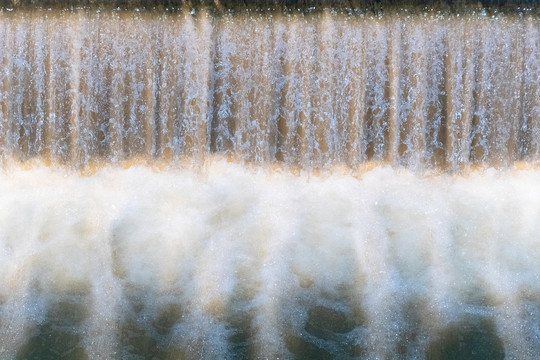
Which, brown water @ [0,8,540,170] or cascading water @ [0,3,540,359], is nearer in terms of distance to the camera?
cascading water @ [0,3,540,359]

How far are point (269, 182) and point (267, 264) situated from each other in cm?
71

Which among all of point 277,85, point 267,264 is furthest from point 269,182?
point 277,85

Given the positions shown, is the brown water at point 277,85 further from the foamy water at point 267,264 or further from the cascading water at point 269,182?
the foamy water at point 267,264

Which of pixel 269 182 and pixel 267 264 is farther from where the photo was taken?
pixel 269 182

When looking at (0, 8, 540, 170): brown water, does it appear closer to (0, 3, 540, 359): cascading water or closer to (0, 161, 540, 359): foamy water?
(0, 3, 540, 359): cascading water

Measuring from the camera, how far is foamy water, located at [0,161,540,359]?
17.6 ft

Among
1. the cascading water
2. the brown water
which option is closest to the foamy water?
the cascading water

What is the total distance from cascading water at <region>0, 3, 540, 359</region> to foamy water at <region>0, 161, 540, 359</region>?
0.02 metres

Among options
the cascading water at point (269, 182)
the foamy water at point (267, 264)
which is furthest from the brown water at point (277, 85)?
the foamy water at point (267, 264)

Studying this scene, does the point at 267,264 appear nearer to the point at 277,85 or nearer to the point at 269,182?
the point at 269,182

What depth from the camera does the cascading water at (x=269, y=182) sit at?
5426 mm

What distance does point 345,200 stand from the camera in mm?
5820

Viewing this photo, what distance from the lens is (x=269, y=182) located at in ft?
19.0

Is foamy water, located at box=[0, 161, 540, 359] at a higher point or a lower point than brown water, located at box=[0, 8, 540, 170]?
lower
